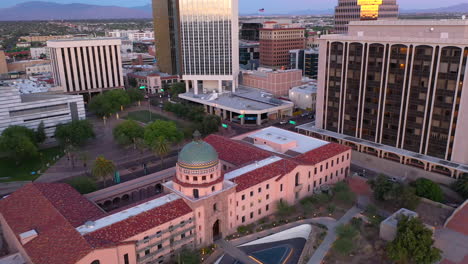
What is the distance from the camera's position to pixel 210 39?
504ft

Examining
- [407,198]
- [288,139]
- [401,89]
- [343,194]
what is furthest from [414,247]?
[401,89]

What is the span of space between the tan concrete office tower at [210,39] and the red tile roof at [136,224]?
341ft

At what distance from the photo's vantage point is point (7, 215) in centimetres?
6194

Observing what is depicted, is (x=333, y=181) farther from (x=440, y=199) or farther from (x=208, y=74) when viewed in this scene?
(x=208, y=74)

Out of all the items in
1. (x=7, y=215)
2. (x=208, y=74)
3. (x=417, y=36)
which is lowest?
(x=7, y=215)

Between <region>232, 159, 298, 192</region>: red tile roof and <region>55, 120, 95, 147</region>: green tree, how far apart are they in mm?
60446

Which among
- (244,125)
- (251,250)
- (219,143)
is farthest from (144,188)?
(244,125)

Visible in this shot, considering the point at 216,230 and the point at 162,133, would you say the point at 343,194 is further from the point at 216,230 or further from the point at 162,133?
the point at 162,133

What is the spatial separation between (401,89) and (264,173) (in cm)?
4411

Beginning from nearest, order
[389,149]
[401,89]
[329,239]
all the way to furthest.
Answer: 1. [329,239]
2. [401,89]
3. [389,149]

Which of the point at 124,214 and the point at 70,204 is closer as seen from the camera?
the point at 124,214

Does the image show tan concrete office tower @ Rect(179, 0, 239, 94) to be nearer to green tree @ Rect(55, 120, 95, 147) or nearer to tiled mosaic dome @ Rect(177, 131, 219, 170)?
green tree @ Rect(55, 120, 95, 147)

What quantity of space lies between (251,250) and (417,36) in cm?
6487

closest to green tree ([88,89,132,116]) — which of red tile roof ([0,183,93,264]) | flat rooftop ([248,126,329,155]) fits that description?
flat rooftop ([248,126,329,155])
